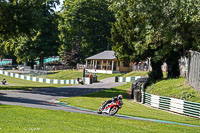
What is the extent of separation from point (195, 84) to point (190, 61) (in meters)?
3.65

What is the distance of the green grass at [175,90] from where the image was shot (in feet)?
72.6

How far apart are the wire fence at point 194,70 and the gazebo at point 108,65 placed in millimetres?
34561

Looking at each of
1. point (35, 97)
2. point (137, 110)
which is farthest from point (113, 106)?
point (35, 97)

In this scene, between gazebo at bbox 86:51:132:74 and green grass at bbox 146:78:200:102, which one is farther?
gazebo at bbox 86:51:132:74

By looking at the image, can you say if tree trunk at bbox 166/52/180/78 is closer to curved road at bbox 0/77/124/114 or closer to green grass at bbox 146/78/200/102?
green grass at bbox 146/78/200/102

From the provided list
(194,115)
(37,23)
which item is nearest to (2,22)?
(37,23)

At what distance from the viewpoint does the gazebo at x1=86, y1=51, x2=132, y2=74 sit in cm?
6178

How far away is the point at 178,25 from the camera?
2334 centimetres

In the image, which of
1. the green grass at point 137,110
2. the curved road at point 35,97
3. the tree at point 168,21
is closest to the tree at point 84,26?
the curved road at point 35,97

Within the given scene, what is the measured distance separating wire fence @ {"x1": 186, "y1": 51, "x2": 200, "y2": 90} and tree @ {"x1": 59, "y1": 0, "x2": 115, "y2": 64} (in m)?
46.2

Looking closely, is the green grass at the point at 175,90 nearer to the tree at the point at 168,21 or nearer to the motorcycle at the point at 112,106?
the tree at the point at 168,21

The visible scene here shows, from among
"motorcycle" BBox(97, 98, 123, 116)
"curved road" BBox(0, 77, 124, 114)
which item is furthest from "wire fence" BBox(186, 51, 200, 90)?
"curved road" BBox(0, 77, 124, 114)

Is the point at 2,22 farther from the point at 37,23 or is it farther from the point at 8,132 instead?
the point at 8,132

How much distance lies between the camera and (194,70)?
24125 mm
